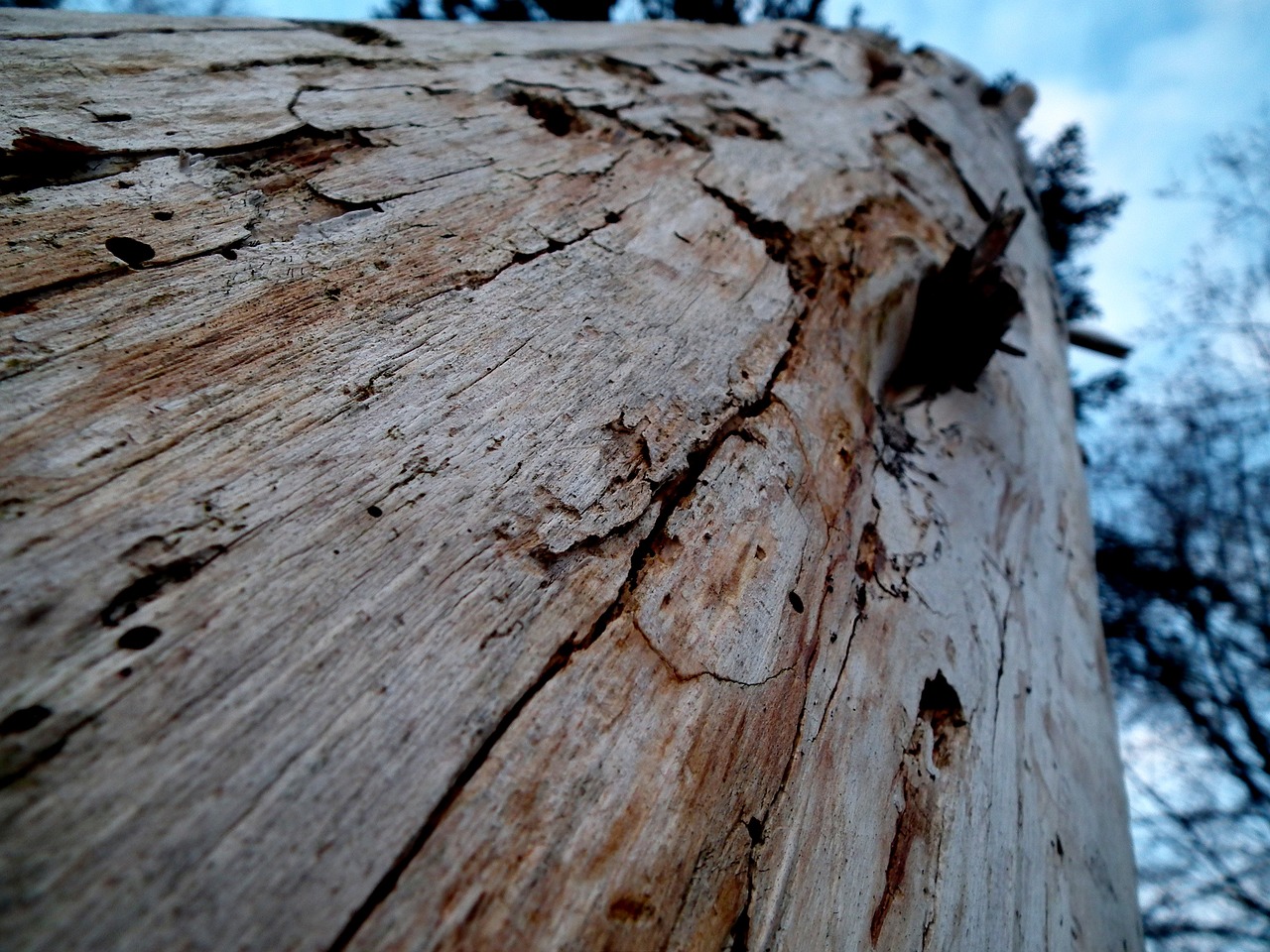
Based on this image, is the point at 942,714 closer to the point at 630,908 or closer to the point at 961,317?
the point at 630,908

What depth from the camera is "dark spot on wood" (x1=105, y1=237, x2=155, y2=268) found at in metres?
0.68

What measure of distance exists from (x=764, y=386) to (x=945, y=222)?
117 cm

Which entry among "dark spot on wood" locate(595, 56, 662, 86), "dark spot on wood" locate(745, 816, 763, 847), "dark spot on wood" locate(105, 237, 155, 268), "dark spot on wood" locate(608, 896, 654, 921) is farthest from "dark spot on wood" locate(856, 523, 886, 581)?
"dark spot on wood" locate(595, 56, 662, 86)

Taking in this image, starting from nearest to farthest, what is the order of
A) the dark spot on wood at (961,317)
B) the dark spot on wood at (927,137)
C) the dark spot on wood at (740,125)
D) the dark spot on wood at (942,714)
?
the dark spot on wood at (942,714) → the dark spot on wood at (961,317) → the dark spot on wood at (740,125) → the dark spot on wood at (927,137)

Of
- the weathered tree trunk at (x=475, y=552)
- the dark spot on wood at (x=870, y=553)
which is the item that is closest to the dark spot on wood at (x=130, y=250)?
the weathered tree trunk at (x=475, y=552)

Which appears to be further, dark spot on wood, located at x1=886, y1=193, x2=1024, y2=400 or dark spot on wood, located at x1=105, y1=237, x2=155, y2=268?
dark spot on wood, located at x1=886, y1=193, x2=1024, y2=400

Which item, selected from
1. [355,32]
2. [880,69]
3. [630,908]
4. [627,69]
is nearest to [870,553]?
[630,908]

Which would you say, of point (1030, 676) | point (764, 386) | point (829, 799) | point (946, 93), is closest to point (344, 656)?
point (829, 799)

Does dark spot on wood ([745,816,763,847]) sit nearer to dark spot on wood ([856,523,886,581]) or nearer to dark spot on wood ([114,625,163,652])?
dark spot on wood ([856,523,886,581])

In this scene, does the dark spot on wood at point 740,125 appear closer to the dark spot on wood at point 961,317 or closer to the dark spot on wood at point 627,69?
the dark spot on wood at point 627,69

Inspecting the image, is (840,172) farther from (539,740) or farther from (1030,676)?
(539,740)

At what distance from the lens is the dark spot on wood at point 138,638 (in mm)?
447

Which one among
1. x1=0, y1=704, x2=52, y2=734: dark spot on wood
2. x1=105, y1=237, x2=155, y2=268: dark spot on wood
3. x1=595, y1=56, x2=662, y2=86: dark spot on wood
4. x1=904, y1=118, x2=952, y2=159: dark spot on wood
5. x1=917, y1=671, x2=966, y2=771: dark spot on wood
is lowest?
x1=0, y1=704, x2=52, y2=734: dark spot on wood

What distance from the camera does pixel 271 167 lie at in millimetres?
881
